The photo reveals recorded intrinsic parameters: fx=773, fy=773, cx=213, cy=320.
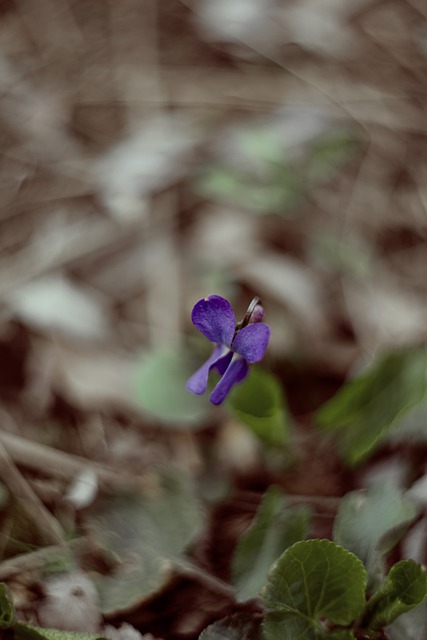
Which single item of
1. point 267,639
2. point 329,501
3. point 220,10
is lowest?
point 329,501

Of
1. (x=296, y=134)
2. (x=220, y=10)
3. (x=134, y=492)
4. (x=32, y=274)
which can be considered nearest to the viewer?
(x=134, y=492)

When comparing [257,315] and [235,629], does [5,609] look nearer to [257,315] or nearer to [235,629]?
[235,629]

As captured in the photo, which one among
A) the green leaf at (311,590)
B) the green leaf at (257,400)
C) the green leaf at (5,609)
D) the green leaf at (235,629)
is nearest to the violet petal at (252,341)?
the green leaf at (257,400)

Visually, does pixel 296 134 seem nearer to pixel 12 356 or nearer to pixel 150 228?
pixel 150 228

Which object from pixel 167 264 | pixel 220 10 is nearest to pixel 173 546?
pixel 167 264

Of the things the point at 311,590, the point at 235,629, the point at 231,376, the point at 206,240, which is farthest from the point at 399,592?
the point at 206,240
